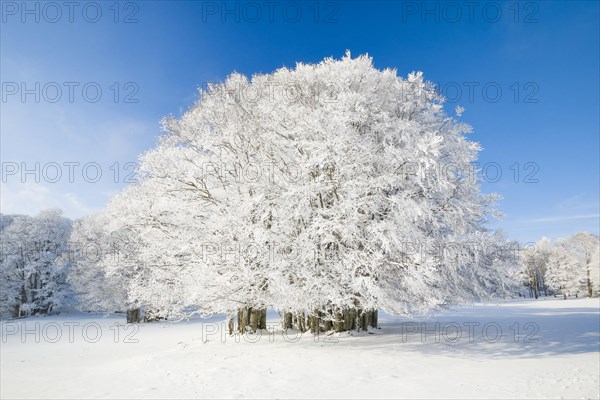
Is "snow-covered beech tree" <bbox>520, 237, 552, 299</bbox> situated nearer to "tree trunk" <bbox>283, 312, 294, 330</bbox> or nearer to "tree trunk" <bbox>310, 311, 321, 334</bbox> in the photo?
"tree trunk" <bbox>283, 312, 294, 330</bbox>


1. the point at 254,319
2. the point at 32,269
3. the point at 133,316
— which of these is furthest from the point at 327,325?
the point at 32,269

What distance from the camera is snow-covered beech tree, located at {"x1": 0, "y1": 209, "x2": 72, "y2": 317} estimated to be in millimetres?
43469

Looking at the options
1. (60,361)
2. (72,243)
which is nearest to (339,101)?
(60,361)

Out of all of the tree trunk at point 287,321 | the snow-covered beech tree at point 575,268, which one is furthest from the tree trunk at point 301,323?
the snow-covered beech tree at point 575,268

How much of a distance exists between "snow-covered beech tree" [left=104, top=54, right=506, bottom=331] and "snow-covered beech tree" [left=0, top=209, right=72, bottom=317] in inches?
1421

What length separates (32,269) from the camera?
4338 centimetres

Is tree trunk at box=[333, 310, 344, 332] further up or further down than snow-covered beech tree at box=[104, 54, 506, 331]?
further down

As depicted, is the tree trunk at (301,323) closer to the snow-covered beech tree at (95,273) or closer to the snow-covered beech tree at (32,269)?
the snow-covered beech tree at (95,273)

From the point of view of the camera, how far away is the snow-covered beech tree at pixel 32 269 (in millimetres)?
43469

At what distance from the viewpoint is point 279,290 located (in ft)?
41.0

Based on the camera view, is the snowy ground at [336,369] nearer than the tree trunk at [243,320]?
Yes

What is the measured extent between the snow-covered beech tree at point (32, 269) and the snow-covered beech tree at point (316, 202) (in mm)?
36095

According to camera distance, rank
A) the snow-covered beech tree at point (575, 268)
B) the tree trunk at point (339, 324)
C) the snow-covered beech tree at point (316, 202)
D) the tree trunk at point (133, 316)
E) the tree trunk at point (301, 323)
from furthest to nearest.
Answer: the snow-covered beech tree at point (575, 268), the tree trunk at point (133, 316), the tree trunk at point (301, 323), the tree trunk at point (339, 324), the snow-covered beech tree at point (316, 202)

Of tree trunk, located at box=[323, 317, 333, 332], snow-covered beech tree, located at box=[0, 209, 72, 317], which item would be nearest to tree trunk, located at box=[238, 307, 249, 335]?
tree trunk, located at box=[323, 317, 333, 332]
